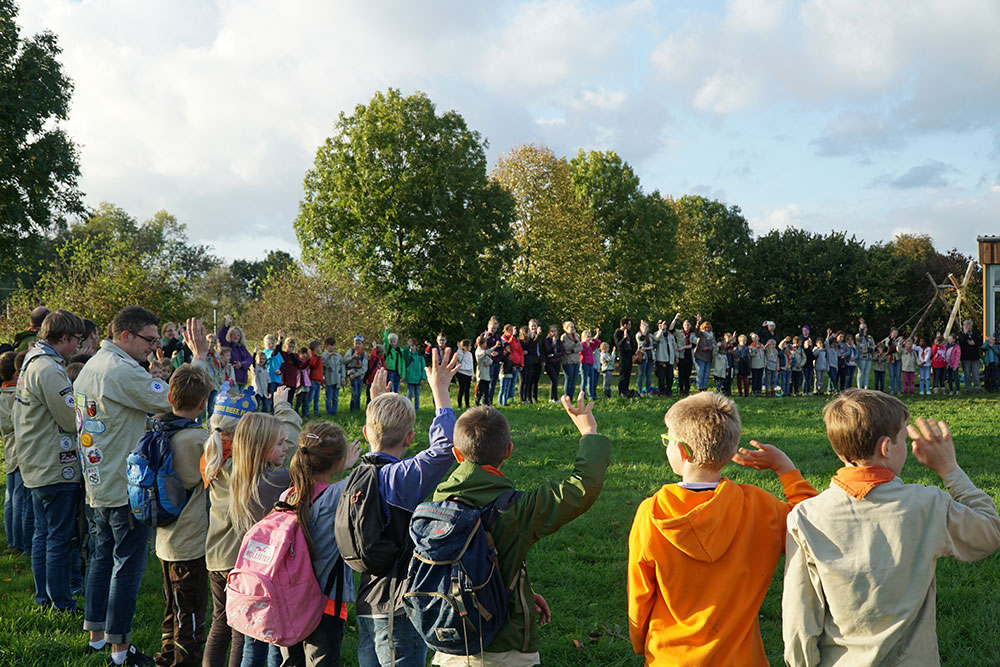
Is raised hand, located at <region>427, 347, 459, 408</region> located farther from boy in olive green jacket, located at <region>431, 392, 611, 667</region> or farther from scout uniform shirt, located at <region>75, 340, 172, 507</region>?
scout uniform shirt, located at <region>75, 340, 172, 507</region>

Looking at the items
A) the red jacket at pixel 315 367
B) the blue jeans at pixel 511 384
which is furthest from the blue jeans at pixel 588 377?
the red jacket at pixel 315 367

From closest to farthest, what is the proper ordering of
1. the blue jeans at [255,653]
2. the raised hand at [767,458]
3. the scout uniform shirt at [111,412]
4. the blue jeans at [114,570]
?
the raised hand at [767,458], the blue jeans at [255,653], the blue jeans at [114,570], the scout uniform shirt at [111,412]

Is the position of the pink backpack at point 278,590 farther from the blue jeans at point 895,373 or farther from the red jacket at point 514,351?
the blue jeans at point 895,373

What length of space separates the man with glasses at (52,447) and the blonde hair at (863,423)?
526 cm

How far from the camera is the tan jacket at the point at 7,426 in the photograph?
6168mm

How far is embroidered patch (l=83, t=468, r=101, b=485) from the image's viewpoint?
182 inches

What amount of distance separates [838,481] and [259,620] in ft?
8.65

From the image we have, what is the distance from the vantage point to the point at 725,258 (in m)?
50.9

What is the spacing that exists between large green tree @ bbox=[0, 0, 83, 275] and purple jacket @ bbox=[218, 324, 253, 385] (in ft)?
30.0

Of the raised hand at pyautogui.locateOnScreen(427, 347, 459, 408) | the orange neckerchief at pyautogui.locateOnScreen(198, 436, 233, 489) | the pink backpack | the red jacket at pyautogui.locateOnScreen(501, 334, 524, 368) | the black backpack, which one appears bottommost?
the pink backpack

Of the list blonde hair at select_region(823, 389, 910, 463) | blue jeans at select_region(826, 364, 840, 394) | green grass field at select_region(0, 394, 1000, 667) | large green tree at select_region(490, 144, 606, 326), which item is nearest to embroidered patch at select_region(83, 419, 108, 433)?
green grass field at select_region(0, 394, 1000, 667)

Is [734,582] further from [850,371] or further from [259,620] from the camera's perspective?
[850,371]

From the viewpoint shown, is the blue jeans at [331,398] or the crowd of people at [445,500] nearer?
the crowd of people at [445,500]

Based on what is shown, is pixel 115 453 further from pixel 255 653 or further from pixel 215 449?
pixel 255 653
